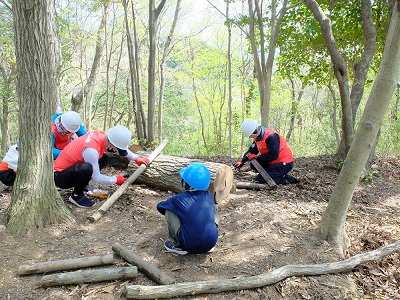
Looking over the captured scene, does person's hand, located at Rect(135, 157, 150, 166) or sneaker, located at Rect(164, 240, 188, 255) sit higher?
person's hand, located at Rect(135, 157, 150, 166)

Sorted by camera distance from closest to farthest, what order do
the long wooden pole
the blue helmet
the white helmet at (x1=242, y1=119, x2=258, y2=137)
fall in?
1. the blue helmet
2. the long wooden pole
3. the white helmet at (x1=242, y1=119, x2=258, y2=137)

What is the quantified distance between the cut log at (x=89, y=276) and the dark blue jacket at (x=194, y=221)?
695 mm

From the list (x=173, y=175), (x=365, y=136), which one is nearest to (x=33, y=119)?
(x=173, y=175)

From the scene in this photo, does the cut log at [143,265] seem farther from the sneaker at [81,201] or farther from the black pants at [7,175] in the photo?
the black pants at [7,175]

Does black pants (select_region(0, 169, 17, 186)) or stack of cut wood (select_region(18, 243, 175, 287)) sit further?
black pants (select_region(0, 169, 17, 186))

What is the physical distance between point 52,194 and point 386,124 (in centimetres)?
1284

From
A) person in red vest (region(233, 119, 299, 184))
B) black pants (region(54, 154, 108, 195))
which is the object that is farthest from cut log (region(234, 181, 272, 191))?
black pants (region(54, 154, 108, 195))

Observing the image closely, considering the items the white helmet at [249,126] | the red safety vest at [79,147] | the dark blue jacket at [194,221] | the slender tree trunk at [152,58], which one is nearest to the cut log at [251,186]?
the white helmet at [249,126]

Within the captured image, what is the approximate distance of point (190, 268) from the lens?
3.45 metres

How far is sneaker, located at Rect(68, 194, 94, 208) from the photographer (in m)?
4.71

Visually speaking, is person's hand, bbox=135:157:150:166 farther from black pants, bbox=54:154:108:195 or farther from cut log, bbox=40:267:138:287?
cut log, bbox=40:267:138:287

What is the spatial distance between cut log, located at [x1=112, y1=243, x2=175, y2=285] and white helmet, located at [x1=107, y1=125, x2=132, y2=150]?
161 centimetres

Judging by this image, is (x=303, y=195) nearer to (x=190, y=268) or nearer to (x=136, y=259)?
(x=190, y=268)

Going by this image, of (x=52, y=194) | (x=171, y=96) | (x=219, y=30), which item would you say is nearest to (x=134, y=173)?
(x=52, y=194)
